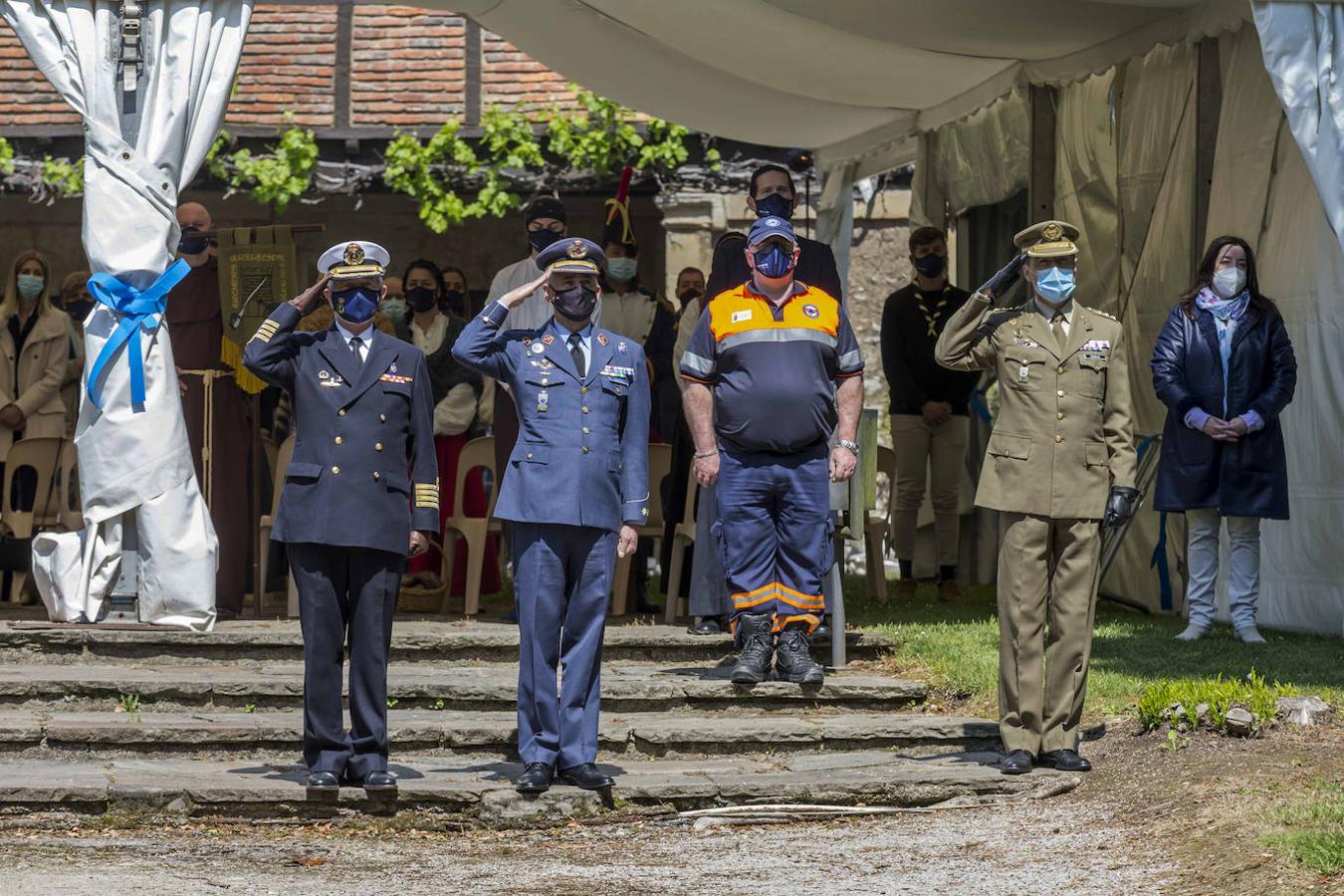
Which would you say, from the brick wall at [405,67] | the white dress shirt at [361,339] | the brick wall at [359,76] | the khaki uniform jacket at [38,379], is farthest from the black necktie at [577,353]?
the brick wall at [405,67]

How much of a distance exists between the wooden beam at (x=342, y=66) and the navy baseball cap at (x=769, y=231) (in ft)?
39.7

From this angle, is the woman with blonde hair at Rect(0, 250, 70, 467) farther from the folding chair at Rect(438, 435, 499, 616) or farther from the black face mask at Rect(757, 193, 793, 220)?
the black face mask at Rect(757, 193, 793, 220)

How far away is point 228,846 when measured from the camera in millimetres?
6641

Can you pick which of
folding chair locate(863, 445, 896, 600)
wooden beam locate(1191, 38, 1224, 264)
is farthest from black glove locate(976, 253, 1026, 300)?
folding chair locate(863, 445, 896, 600)

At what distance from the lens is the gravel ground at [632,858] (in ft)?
20.0

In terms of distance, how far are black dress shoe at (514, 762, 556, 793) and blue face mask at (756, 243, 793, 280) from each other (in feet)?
7.83

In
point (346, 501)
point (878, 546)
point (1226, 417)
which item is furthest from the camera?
point (878, 546)

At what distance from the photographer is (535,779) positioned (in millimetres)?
7121

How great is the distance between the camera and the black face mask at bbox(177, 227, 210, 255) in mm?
10438

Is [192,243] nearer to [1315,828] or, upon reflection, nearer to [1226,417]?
[1226,417]

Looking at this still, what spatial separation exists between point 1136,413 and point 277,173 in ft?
34.7

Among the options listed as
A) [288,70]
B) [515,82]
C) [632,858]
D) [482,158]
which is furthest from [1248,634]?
[288,70]

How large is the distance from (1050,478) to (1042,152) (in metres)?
4.45

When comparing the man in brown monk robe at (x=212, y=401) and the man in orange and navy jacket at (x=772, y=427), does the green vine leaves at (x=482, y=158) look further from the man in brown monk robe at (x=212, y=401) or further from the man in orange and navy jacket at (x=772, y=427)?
the man in orange and navy jacket at (x=772, y=427)
